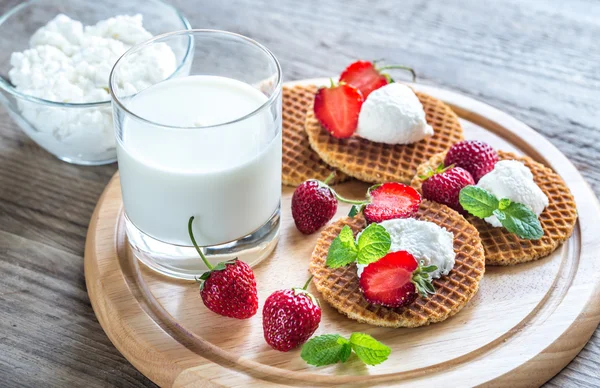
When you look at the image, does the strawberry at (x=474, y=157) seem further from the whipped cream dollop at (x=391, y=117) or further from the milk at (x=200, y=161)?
the milk at (x=200, y=161)

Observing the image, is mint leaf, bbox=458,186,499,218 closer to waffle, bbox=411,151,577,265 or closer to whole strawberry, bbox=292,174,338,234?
waffle, bbox=411,151,577,265

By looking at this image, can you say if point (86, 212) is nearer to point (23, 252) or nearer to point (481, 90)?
point (23, 252)

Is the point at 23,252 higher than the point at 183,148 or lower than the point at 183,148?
lower

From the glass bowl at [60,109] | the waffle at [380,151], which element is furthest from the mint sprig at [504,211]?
the glass bowl at [60,109]

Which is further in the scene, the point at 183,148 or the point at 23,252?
the point at 23,252

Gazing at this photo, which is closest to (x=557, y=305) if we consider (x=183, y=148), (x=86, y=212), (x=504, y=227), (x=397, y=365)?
(x=504, y=227)

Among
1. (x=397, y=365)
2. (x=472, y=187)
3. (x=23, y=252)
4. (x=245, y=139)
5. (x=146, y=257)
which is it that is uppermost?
(x=245, y=139)
